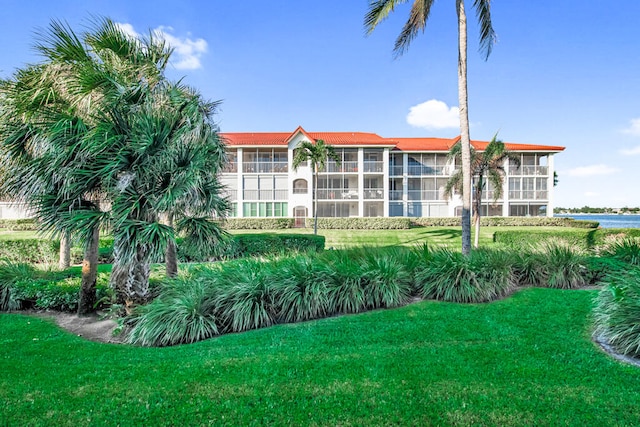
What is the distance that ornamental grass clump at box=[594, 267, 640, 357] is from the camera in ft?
15.4

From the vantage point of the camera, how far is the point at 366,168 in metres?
35.1

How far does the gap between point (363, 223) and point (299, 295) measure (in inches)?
→ 946

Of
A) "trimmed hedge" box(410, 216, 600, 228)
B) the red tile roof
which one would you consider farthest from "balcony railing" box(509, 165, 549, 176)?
"trimmed hedge" box(410, 216, 600, 228)

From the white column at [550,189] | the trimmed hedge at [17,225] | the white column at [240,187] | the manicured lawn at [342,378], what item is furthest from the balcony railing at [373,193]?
the trimmed hedge at [17,225]

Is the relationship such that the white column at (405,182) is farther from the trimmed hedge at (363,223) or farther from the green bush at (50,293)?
the green bush at (50,293)

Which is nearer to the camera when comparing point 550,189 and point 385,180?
point 385,180

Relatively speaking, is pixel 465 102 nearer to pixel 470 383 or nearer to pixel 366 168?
pixel 470 383

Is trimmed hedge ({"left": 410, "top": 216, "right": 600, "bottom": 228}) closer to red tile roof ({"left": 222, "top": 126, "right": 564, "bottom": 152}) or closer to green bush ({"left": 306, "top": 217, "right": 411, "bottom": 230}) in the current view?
green bush ({"left": 306, "top": 217, "right": 411, "bottom": 230})

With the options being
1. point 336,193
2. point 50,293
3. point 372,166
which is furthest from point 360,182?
point 50,293

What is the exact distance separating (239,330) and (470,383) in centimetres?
414

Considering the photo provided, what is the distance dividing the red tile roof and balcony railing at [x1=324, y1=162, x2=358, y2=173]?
2.16 metres

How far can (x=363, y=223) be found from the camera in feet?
99.9

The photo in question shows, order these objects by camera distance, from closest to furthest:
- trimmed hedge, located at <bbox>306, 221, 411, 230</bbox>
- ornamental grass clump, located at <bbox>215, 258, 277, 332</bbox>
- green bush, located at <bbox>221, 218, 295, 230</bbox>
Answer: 1. ornamental grass clump, located at <bbox>215, 258, 277, 332</bbox>
2. trimmed hedge, located at <bbox>306, 221, 411, 230</bbox>
3. green bush, located at <bbox>221, 218, 295, 230</bbox>

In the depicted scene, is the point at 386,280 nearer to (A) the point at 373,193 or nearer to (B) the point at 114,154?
→ (B) the point at 114,154
